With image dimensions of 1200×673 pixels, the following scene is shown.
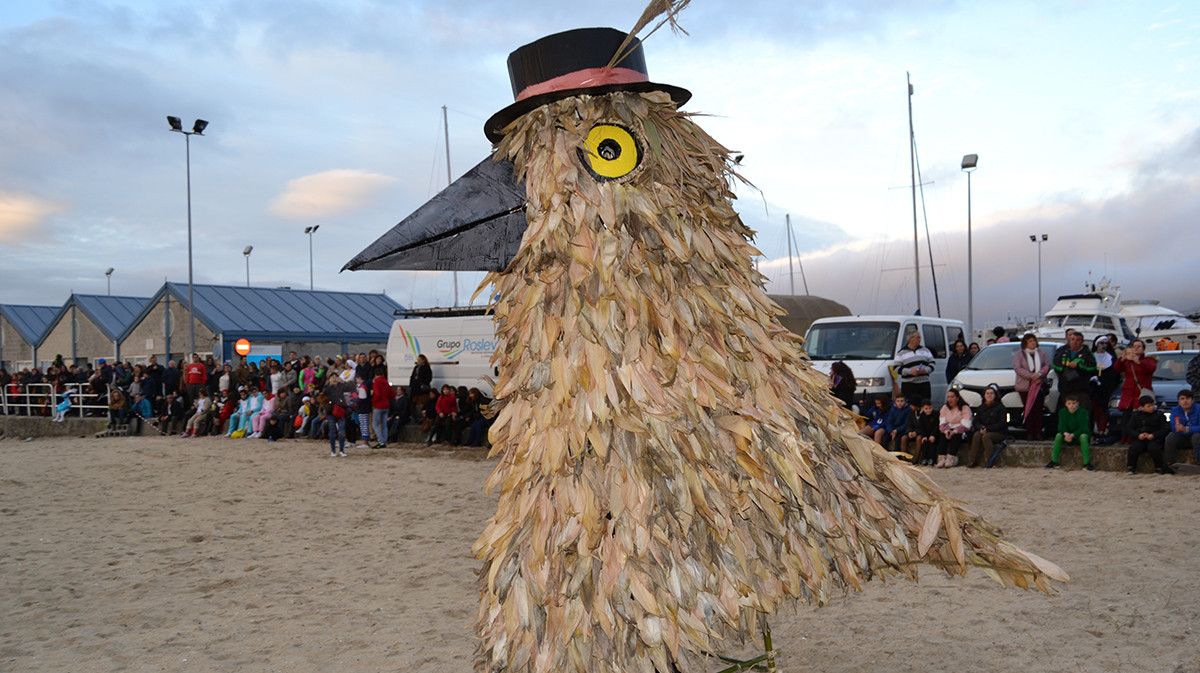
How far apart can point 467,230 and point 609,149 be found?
0.50 meters

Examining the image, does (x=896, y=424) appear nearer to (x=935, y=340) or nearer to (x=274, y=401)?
(x=935, y=340)

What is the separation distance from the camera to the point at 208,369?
2561cm

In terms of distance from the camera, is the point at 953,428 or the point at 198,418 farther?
the point at 198,418

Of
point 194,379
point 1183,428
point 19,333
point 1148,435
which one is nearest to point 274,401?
point 194,379

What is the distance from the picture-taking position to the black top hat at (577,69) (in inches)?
102

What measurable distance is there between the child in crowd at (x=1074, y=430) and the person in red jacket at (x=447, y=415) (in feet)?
34.4

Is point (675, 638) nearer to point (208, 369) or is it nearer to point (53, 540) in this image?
point (53, 540)

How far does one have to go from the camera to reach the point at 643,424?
229 centimetres

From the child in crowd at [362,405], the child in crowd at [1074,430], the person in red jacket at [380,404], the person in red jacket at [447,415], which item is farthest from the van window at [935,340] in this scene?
the child in crowd at [362,405]

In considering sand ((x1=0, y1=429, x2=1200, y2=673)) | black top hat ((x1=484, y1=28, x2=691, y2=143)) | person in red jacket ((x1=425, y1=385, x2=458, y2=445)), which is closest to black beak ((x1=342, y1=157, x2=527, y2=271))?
black top hat ((x1=484, y1=28, x2=691, y2=143))

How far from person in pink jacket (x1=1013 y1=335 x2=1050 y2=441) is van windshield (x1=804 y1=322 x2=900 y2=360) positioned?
7.61 ft

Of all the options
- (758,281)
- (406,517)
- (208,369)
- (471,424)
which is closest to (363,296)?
(208,369)

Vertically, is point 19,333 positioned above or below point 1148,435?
above

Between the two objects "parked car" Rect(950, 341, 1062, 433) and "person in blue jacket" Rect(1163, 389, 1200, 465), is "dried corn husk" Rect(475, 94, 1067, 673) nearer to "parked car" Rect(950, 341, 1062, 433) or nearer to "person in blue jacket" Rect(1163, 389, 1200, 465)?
"person in blue jacket" Rect(1163, 389, 1200, 465)
